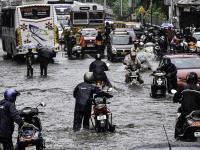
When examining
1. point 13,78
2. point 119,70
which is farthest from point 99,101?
point 119,70

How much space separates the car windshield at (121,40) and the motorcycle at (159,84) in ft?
63.8

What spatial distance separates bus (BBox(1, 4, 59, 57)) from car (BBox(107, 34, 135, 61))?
328 centimetres

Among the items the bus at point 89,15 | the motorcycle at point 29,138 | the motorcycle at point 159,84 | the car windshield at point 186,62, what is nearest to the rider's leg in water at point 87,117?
the motorcycle at point 29,138

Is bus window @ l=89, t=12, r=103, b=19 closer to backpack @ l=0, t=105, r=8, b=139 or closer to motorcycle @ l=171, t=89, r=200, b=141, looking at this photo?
motorcycle @ l=171, t=89, r=200, b=141

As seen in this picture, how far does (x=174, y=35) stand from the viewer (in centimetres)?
4356

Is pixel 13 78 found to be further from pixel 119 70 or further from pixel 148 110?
pixel 148 110

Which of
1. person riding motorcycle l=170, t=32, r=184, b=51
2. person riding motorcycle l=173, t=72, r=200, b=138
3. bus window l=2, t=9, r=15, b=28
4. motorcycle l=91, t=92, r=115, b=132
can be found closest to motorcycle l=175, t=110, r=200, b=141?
person riding motorcycle l=173, t=72, r=200, b=138

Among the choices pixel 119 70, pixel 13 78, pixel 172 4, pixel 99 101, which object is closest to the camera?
pixel 99 101

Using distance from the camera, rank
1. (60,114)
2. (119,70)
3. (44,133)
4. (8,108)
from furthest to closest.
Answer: (119,70)
(60,114)
(44,133)
(8,108)

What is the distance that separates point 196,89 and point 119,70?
2275 cm

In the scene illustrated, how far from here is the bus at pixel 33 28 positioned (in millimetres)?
41213

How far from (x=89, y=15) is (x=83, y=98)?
41.4m

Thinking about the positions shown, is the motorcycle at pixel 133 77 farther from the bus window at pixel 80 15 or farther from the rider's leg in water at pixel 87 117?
the bus window at pixel 80 15

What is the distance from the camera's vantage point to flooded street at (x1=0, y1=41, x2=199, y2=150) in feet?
50.1
